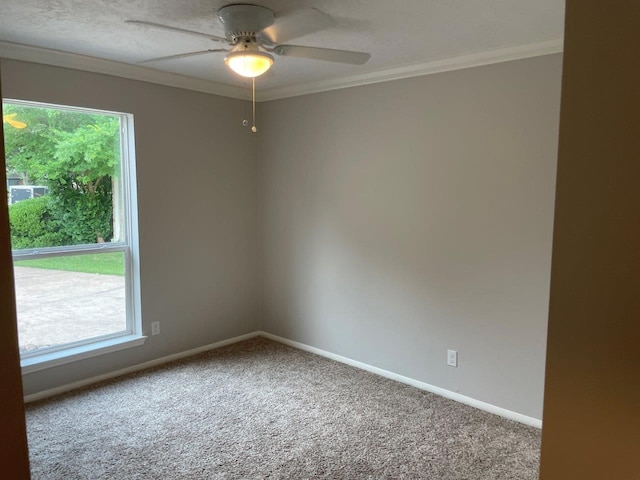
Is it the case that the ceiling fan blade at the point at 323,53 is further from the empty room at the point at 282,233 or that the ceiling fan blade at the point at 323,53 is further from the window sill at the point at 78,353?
the window sill at the point at 78,353

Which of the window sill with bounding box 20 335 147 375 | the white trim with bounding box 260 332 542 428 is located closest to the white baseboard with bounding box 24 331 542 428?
the white trim with bounding box 260 332 542 428

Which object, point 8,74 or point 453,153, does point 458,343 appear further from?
point 8,74

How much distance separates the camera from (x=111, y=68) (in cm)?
344

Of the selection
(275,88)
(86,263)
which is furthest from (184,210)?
(275,88)

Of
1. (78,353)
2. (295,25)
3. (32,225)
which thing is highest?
(295,25)

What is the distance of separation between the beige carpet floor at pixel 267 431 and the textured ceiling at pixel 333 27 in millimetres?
2338

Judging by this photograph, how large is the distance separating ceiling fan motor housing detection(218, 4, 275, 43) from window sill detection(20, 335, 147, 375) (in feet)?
8.21

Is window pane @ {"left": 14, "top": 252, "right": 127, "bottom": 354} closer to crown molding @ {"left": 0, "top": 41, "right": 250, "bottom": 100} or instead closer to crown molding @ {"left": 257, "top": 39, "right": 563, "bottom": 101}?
crown molding @ {"left": 0, "top": 41, "right": 250, "bottom": 100}

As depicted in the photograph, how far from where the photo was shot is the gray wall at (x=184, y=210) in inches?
138

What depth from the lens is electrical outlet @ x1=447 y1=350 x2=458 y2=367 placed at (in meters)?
3.36

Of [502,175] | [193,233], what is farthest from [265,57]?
[193,233]

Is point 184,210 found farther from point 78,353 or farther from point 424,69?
point 424,69

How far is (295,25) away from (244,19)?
252 mm

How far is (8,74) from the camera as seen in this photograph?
3043mm
